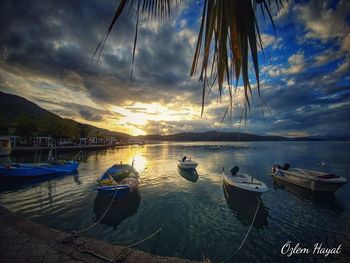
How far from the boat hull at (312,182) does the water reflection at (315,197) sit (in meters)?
0.44

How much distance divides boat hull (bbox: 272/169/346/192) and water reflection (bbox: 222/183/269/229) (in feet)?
22.1

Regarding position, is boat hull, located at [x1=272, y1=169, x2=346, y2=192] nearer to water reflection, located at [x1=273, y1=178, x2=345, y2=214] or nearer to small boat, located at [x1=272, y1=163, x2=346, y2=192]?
small boat, located at [x1=272, y1=163, x2=346, y2=192]

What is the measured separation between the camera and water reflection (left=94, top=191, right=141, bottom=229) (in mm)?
9536

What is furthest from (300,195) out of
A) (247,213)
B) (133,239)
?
(133,239)

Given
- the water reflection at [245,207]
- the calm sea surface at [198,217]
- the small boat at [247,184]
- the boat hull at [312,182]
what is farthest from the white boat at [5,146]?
the boat hull at [312,182]

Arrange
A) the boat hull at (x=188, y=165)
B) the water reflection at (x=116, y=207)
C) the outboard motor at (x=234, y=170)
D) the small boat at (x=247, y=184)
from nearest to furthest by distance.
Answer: the water reflection at (x=116, y=207) < the small boat at (x=247, y=184) < the outboard motor at (x=234, y=170) < the boat hull at (x=188, y=165)

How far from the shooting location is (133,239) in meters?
7.70

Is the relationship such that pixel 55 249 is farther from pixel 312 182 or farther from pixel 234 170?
pixel 312 182

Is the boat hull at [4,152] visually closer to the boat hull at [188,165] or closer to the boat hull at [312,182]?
the boat hull at [188,165]

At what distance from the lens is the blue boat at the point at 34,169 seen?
16250 mm

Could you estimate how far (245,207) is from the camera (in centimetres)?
1188

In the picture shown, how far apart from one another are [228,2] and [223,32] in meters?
0.15

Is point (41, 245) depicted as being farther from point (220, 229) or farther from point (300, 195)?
point (300, 195)

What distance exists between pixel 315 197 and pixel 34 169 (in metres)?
28.0
